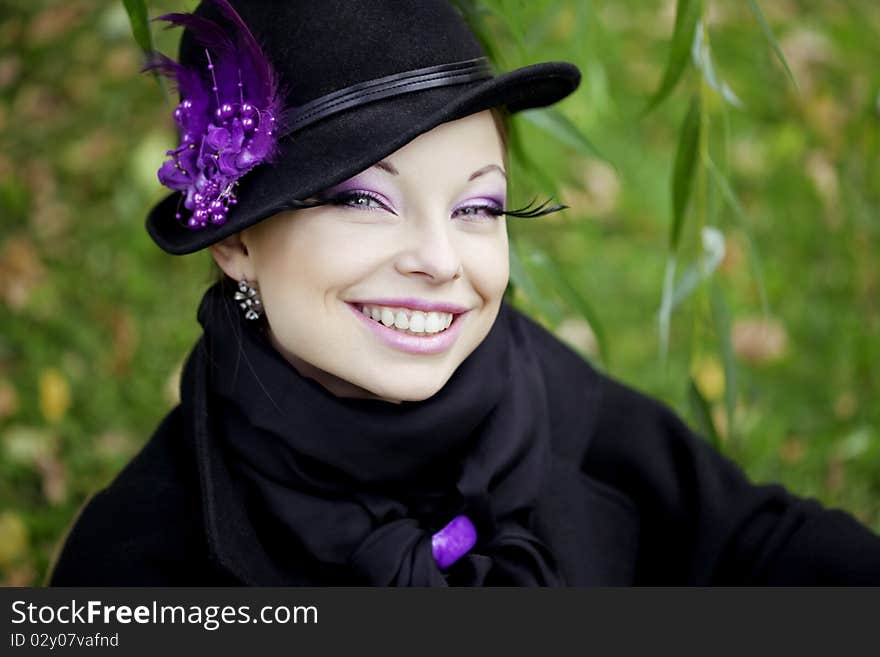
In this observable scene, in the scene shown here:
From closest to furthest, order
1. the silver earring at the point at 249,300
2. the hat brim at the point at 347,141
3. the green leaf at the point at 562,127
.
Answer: the hat brim at the point at 347,141 → the silver earring at the point at 249,300 → the green leaf at the point at 562,127

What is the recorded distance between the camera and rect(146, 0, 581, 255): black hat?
1444 mm

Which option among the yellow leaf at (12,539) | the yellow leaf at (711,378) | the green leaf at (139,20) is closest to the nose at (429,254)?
the green leaf at (139,20)

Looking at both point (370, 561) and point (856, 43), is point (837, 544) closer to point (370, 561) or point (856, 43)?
point (370, 561)

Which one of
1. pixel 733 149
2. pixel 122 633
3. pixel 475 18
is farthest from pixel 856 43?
pixel 122 633

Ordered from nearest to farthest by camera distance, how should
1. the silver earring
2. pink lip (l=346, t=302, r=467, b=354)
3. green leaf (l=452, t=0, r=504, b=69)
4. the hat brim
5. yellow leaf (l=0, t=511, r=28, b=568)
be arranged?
the hat brim → pink lip (l=346, t=302, r=467, b=354) → the silver earring → green leaf (l=452, t=0, r=504, b=69) → yellow leaf (l=0, t=511, r=28, b=568)

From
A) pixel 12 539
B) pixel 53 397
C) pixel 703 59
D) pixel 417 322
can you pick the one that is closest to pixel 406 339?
pixel 417 322

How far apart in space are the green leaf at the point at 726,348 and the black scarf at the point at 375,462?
464 mm

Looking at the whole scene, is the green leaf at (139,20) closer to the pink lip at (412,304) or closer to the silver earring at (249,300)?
the silver earring at (249,300)

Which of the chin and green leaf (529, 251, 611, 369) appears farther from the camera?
green leaf (529, 251, 611, 369)

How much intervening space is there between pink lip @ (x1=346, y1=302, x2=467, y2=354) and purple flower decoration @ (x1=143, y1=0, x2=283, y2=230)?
248mm

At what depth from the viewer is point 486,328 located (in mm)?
1650

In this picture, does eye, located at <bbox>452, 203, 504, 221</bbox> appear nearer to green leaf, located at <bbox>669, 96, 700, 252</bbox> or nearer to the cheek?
the cheek

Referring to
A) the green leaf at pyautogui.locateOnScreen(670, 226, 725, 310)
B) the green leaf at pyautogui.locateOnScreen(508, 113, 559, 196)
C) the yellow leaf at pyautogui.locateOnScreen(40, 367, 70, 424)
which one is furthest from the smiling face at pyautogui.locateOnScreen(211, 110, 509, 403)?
the yellow leaf at pyautogui.locateOnScreen(40, 367, 70, 424)

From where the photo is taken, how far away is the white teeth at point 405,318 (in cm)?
154
